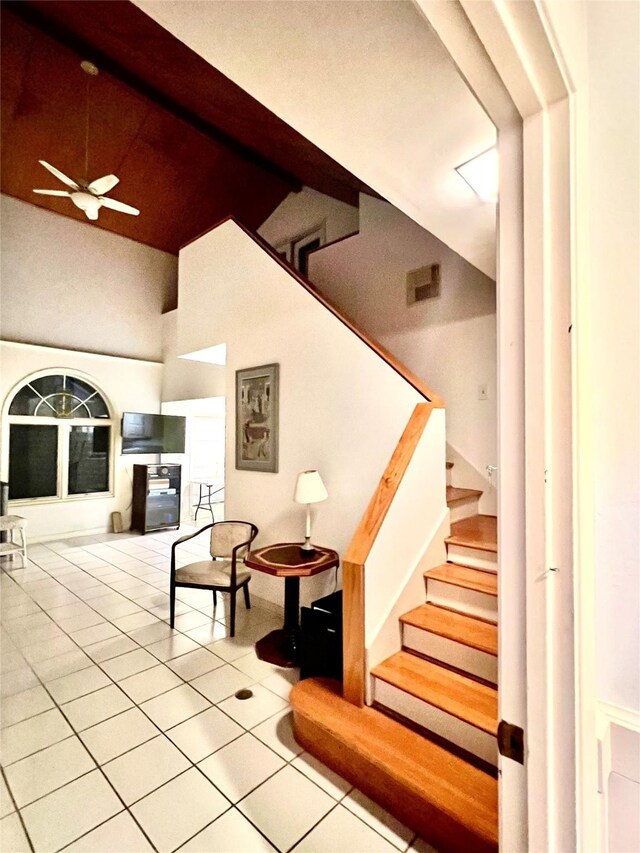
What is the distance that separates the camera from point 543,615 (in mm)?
636

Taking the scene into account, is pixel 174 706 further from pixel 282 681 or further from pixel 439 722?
pixel 439 722

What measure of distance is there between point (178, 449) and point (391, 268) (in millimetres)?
4897

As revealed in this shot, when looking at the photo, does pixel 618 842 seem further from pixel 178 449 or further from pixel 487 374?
pixel 178 449

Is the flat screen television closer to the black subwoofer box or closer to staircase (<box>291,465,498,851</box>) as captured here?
the black subwoofer box

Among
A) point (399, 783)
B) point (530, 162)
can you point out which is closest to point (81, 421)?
point (399, 783)

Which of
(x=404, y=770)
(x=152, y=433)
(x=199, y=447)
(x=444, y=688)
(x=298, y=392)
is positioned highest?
(x=298, y=392)

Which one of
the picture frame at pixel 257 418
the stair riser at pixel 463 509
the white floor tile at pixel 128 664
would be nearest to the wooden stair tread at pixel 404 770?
the white floor tile at pixel 128 664

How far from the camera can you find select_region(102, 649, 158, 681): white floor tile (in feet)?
8.77

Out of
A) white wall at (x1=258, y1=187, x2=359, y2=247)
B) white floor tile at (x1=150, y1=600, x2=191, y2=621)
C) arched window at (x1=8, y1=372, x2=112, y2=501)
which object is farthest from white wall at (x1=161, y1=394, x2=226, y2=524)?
white floor tile at (x1=150, y1=600, x2=191, y2=621)

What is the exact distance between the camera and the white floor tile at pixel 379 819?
1583 millimetres

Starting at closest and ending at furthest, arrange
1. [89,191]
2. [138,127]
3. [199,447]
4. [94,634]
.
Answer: [94,634]
[89,191]
[138,127]
[199,447]

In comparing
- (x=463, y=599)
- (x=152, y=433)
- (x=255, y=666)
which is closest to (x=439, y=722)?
(x=463, y=599)

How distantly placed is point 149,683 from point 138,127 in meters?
6.13

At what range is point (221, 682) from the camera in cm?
257
